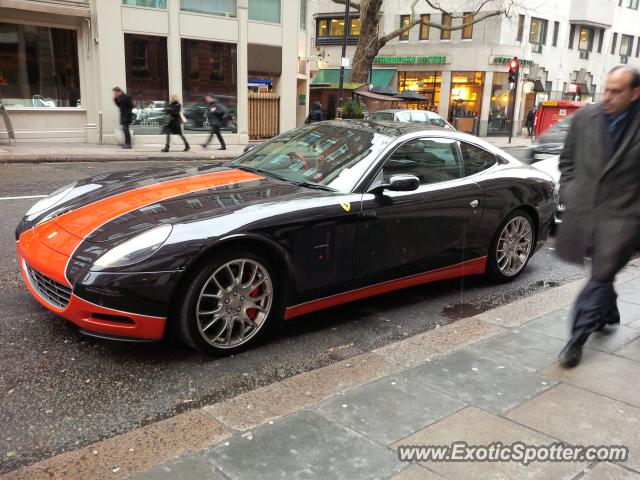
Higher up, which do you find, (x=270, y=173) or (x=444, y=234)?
(x=270, y=173)

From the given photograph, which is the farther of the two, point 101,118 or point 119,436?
point 101,118

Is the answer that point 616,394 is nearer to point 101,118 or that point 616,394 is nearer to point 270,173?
point 270,173

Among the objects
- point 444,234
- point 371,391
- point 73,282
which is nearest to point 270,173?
point 444,234

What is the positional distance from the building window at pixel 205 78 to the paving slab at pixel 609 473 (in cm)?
1908

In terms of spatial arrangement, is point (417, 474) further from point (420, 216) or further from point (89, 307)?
point (420, 216)

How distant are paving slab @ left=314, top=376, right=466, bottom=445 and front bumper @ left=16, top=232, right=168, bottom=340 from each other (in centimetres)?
116

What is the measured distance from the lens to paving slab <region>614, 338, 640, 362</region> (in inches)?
147

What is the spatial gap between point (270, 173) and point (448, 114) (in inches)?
1355

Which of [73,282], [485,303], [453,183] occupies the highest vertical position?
[453,183]

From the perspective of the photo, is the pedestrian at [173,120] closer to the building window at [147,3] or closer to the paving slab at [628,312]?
the building window at [147,3]

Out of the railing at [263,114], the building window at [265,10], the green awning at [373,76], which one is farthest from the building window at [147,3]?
the green awning at [373,76]

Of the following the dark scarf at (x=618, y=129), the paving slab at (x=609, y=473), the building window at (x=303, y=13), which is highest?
the building window at (x=303, y=13)

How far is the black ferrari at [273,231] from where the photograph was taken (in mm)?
3385

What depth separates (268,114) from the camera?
22.7 m
